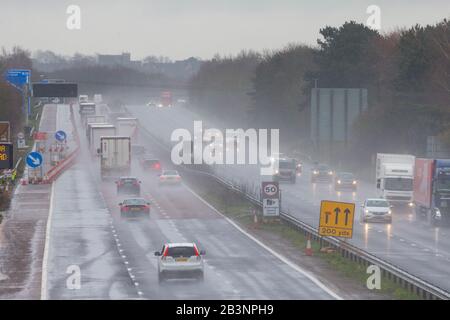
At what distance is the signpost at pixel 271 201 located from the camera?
65062 mm

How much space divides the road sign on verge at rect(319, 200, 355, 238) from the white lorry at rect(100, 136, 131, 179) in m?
47.6

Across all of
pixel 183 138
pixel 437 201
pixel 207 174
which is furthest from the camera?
Answer: pixel 183 138

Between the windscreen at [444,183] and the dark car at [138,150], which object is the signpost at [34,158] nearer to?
the windscreen at [444,183]

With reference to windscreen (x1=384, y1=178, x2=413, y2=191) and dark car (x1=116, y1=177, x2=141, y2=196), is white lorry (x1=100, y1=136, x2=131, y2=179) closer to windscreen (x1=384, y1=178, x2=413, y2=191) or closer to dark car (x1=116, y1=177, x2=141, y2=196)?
dark car (x1=116, y1=177, x2=141, y2=196)

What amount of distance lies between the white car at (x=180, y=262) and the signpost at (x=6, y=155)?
45.1 feet

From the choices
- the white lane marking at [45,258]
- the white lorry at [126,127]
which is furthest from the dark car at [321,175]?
the white lorry at [126,127]

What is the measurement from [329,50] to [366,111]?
46.0 feet

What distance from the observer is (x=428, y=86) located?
369 ft

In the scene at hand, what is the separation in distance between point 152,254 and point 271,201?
44.8ft

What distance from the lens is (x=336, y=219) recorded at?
50.2 metres

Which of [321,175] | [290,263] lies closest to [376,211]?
[290,263]
